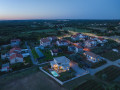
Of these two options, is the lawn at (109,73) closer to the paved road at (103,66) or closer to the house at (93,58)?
the paved road at (103,66)

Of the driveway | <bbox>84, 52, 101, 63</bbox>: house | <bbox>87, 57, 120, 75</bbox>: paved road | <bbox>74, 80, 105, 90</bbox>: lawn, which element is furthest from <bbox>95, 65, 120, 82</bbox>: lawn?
<bbox>84, 52, 101, 63</bbox>: house

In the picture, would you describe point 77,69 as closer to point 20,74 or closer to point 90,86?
point 90,86

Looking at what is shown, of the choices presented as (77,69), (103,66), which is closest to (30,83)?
(77,69)

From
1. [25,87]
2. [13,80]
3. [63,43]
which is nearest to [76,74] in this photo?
[25,87]

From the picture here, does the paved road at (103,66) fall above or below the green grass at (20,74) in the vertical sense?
above

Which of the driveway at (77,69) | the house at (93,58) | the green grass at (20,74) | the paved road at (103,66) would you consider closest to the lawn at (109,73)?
the paved road at (103,66)

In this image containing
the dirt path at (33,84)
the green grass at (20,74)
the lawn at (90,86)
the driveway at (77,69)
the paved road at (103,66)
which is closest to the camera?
the lawn at (90,86)
